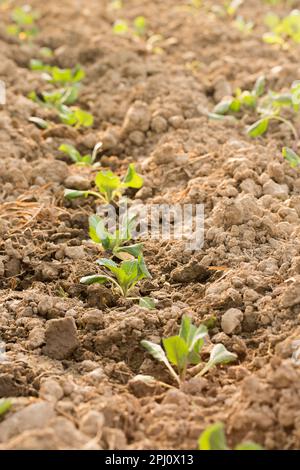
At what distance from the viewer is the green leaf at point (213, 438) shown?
1605mm

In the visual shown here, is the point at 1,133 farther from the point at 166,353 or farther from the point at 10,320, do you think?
the point at 166,353

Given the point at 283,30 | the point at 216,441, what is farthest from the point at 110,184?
the point at 283,30

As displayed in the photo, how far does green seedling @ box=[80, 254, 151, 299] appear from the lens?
7.45 feet

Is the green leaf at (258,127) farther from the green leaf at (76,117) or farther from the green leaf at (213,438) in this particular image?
the green leaf at (213,438)

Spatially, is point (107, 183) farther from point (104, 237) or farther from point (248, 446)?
point (248, 446)

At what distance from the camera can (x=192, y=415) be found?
1785mm

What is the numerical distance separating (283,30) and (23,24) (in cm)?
155

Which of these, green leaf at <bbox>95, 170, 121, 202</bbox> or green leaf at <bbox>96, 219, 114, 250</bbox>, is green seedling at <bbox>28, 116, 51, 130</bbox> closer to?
green leaf at <bbox>95, 170, 121, 202</bbox>

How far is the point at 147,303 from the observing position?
2.24 meters

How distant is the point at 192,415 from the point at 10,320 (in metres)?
0.69

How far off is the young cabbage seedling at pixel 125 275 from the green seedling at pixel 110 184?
1.57ft

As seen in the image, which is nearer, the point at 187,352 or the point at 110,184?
the point at 187,352
